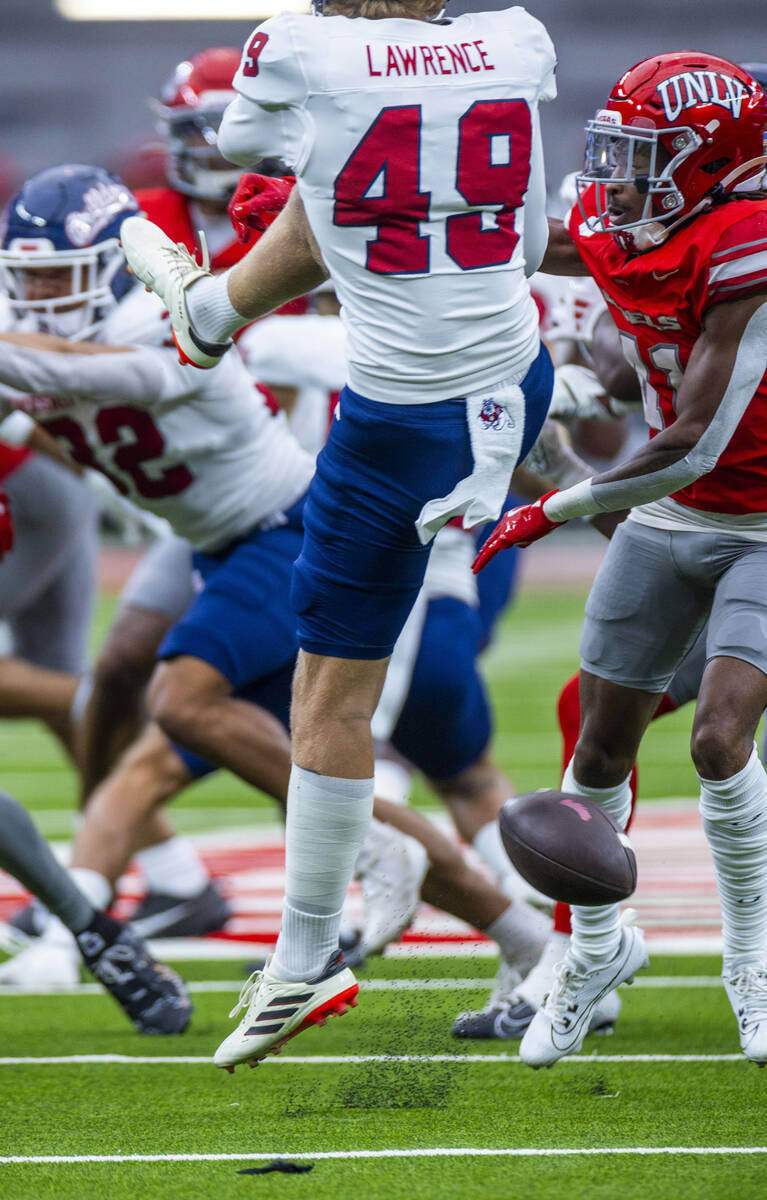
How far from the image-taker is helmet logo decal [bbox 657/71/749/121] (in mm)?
2928

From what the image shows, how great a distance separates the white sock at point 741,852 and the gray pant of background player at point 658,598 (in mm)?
250

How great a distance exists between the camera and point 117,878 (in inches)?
161

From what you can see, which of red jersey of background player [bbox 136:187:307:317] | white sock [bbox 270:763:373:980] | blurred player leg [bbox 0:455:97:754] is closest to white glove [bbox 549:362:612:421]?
white sock [bbox 270:763:373:980]

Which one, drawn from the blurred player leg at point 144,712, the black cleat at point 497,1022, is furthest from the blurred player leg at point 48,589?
the black cleat at point 497,1022

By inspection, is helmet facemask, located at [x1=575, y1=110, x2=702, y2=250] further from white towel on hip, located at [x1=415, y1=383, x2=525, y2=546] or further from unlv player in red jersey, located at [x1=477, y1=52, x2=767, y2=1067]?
white towel on hip, located at [x1=415, y1=383, x2=525, y2=546]

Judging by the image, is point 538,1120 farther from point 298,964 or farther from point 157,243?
point 157,243

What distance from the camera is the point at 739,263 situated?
2850 millimetres

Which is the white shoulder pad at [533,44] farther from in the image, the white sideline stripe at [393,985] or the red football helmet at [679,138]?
the white sideline stripe at [393,985]

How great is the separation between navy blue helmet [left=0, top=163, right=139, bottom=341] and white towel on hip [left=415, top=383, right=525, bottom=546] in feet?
A: 4.63

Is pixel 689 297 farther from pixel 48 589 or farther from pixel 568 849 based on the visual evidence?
pixel 48 589

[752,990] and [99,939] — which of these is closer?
[752,990]

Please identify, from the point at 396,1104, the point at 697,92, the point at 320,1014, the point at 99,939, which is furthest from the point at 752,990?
the point at 697,92

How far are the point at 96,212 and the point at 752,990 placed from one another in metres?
2.22

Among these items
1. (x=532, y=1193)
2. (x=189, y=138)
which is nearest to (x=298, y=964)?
(x=532, y=1193)
